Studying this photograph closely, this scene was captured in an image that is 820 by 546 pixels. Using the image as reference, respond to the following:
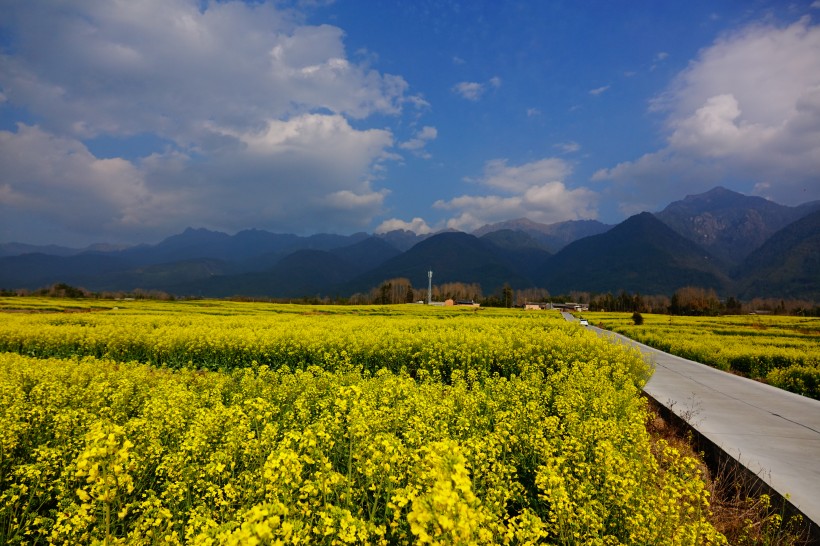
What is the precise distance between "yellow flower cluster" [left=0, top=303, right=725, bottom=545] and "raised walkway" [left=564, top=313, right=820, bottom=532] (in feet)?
3.95

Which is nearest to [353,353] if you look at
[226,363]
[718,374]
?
[226,363]

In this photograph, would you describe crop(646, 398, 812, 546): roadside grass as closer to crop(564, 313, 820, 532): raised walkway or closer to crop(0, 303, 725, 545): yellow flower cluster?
crop(564, 313, 820, 532): raised walkway

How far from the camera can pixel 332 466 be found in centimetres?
474

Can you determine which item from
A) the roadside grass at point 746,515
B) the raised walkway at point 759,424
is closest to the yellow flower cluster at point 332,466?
the roadside grass at point 746,515

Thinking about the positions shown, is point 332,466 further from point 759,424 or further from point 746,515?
point 759,424

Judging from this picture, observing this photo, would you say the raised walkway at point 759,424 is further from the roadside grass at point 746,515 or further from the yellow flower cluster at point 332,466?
the yellow flower cluster at point 332,466

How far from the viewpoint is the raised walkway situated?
5484mm

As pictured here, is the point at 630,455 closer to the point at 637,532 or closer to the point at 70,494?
the point at 637,532

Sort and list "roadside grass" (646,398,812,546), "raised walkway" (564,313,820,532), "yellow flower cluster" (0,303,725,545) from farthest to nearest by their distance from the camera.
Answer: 1. "raised walkway" (564,313,820,532)
2. "roadside grass" (646,398,812,546)
3. "yellow flower cluster" (0,303,725,545)

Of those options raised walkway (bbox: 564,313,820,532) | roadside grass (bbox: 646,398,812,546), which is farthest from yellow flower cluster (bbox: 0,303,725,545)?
raised walkway (bbox: 564,313,820,532)

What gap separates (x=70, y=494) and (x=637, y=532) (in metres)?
6.39

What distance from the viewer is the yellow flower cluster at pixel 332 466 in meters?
3.04

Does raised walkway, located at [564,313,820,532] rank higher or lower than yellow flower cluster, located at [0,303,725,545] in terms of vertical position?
lower

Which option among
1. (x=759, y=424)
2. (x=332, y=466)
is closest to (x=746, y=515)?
(x=759, y=424)
